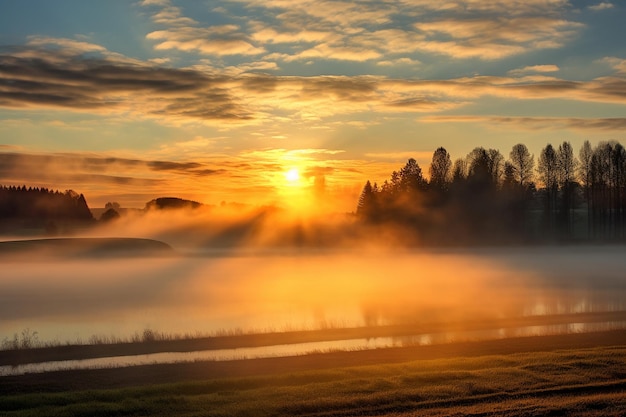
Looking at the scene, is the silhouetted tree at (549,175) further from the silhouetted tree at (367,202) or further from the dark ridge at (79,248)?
the dark ridge at (79,248)

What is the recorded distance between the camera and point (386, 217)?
132500 mm

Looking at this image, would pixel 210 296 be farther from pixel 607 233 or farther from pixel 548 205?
pixel 607 233

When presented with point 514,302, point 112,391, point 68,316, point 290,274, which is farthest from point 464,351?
point 290,274

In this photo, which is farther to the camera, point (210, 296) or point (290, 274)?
point (290, 274)

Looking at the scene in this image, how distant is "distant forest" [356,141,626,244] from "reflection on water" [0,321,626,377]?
90636 mm

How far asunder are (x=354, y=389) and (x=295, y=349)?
11630 millimetres

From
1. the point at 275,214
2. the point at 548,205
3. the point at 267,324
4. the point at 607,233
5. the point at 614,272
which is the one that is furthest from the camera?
the point at 275,214

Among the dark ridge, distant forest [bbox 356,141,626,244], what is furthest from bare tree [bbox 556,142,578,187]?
the dark ridge

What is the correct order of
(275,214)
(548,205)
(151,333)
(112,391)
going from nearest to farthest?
(112,391)
(151,333)
(548,205)
(275,214)

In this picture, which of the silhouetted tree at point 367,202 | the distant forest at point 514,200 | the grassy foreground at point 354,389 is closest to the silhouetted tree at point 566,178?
the distant forest at point 514,200

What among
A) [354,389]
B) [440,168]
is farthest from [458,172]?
[354,389]

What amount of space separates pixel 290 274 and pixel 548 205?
6544cm

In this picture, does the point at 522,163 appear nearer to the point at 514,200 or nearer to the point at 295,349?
the point at 514,200

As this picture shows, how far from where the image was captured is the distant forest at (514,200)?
125 m
